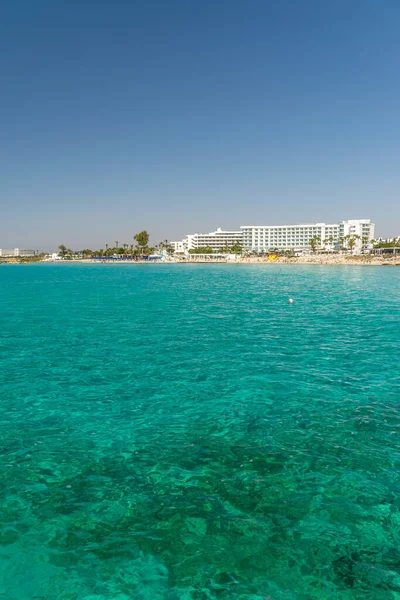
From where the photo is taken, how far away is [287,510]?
9.01m

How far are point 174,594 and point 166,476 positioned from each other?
358 centimetres

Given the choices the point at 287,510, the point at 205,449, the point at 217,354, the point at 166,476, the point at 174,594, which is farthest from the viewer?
the point at 217,354

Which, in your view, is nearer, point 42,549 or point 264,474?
point 42,549

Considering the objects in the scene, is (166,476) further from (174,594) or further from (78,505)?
(174,594)

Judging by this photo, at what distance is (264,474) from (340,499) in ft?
6.53

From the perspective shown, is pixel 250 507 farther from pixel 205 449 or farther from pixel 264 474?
pixel 205 449

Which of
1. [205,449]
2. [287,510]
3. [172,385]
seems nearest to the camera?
[287,510]

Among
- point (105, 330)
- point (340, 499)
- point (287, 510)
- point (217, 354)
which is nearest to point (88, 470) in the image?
point (287, 510)

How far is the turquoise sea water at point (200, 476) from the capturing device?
724 cm

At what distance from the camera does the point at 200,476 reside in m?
10.3

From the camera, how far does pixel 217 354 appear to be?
77.9 ft

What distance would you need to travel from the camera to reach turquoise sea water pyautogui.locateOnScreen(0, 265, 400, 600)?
7.24 meters

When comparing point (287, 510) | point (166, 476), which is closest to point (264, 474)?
point (287, 510)

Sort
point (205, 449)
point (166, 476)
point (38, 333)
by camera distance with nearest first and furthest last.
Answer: point (166, 476) < point (205, 449) < point (38, 333)
